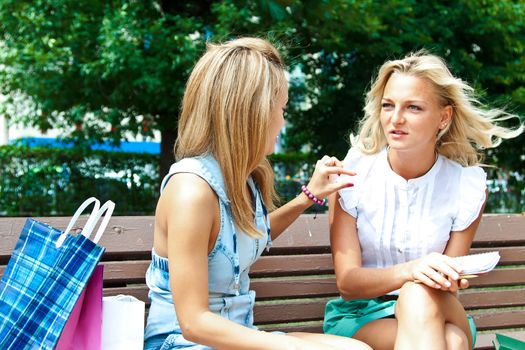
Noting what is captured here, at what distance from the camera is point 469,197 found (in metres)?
3.07

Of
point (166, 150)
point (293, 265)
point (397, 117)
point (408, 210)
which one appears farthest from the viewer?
point (166, 150)

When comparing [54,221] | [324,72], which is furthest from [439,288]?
[324,72]

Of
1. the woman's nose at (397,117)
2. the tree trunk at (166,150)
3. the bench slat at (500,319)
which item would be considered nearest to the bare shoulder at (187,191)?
the woman's nose at (397,117)

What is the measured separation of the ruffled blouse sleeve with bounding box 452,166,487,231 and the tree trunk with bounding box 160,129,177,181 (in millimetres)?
8560

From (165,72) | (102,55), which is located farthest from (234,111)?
(165,72)

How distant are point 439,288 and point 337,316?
27.2 inches

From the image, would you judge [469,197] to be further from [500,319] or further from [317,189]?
[500,319]

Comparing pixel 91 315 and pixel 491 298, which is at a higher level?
pixel 91 315

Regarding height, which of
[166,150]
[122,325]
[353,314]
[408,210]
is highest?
[408,210]

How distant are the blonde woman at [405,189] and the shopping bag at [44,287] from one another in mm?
1142

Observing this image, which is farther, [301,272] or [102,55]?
[102,55]

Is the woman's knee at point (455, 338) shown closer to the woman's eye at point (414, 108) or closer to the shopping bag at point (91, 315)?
the woman's eye at point (414, 108)

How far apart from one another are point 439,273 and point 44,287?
125 cm

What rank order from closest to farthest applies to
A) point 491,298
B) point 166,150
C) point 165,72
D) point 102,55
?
point 491,298
point 102,55
point 165,72
point 166,150
